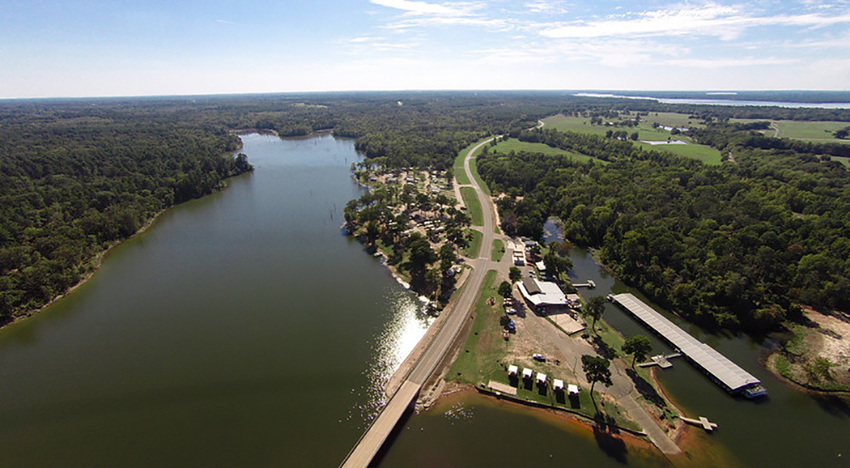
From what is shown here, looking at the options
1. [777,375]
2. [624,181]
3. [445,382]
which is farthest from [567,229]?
[445,382]

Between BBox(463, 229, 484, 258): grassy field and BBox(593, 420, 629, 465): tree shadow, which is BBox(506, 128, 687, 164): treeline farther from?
BBox(593, 420, 629, 465): tree shadow

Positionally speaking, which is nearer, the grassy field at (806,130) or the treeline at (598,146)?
the treeline at (598,146)

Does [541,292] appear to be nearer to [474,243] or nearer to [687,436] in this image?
[474,243]

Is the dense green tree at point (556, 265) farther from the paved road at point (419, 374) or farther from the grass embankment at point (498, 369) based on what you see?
the grass embankment at point (498, 369)

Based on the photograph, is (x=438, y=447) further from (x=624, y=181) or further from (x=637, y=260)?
(x=624, y=181)

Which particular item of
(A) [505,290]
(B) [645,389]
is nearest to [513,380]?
(B) [645,389]

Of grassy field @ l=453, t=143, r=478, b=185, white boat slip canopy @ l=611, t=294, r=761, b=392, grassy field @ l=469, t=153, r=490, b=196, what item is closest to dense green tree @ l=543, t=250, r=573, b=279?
white boat slip canopy @ l=611, t=294, r=761, b=392

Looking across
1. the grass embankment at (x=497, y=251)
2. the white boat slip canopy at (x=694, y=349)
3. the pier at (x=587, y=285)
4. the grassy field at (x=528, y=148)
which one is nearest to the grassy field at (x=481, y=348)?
the grass embankment at (x=497, y=251)
